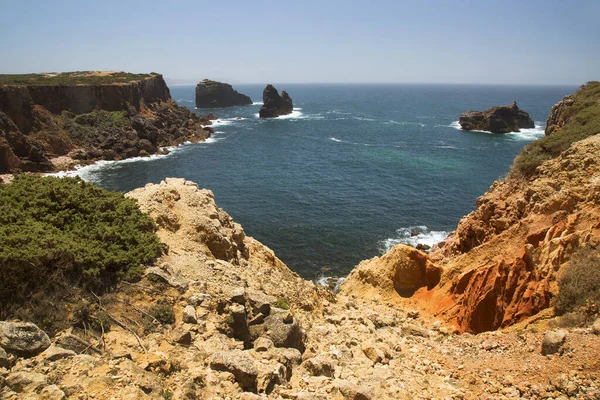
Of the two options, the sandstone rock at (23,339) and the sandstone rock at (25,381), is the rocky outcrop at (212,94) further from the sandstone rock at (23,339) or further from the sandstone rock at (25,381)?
the sandstone rock at (25,381)

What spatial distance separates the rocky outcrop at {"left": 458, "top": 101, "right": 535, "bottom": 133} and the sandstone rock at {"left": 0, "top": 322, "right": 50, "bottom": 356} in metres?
112

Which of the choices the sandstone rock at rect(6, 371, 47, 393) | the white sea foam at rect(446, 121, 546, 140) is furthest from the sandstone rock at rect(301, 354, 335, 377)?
the white sea foam at rect(446, 121, 546, 140)

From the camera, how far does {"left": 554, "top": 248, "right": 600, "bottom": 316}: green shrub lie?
13734 mm

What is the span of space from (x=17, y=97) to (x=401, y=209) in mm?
65435

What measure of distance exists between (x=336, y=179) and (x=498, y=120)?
210ft

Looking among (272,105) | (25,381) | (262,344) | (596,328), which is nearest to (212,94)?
(272,105)

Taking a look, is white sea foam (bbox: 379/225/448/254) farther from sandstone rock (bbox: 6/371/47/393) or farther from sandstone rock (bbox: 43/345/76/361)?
sandstone rock (bbox: 6/371/47/393)

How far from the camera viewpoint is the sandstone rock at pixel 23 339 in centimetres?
903

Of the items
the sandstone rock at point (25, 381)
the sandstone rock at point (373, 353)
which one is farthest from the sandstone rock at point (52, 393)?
the sandstone rock at point (373, 353)

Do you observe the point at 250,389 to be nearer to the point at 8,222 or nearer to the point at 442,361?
the point at 442,361

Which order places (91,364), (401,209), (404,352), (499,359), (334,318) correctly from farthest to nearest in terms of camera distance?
(401,209) → (334,318) → (404,352) → (499,359) → (91,364)

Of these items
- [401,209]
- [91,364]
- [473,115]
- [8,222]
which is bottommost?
[401,209]

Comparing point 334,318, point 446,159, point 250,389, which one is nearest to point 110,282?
point 250,389

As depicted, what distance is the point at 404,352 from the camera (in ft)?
50.1
